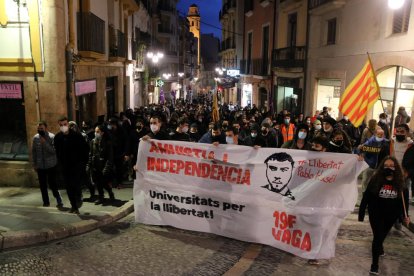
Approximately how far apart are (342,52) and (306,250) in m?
12.8

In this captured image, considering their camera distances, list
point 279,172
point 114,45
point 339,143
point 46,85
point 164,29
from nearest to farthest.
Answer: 1. point 279,172
2. point 339,143
3. point 46,85
4. point 114,45
5. point 164,29

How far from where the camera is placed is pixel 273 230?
588 centimetres

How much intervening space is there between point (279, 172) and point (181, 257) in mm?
1887

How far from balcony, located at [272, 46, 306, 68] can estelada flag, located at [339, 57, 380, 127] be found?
12181mm

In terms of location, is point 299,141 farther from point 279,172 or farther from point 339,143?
point 279,172

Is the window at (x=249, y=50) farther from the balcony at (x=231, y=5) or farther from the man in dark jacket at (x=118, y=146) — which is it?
the man in dark jacket at (x=118, y=146)

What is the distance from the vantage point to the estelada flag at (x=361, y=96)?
318 inches

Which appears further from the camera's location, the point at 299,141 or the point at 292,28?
the point at 292,28

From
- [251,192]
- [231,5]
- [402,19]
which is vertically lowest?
[251,192]

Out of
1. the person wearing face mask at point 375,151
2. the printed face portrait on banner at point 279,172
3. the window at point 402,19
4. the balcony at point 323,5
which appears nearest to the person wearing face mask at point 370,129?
the person wearing face mask at point 375,151

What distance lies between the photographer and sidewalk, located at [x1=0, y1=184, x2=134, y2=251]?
6.29 metres

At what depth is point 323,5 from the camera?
1720 centimetres

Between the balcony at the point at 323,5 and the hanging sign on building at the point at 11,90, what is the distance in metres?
12.4

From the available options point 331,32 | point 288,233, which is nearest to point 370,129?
point 288,233
